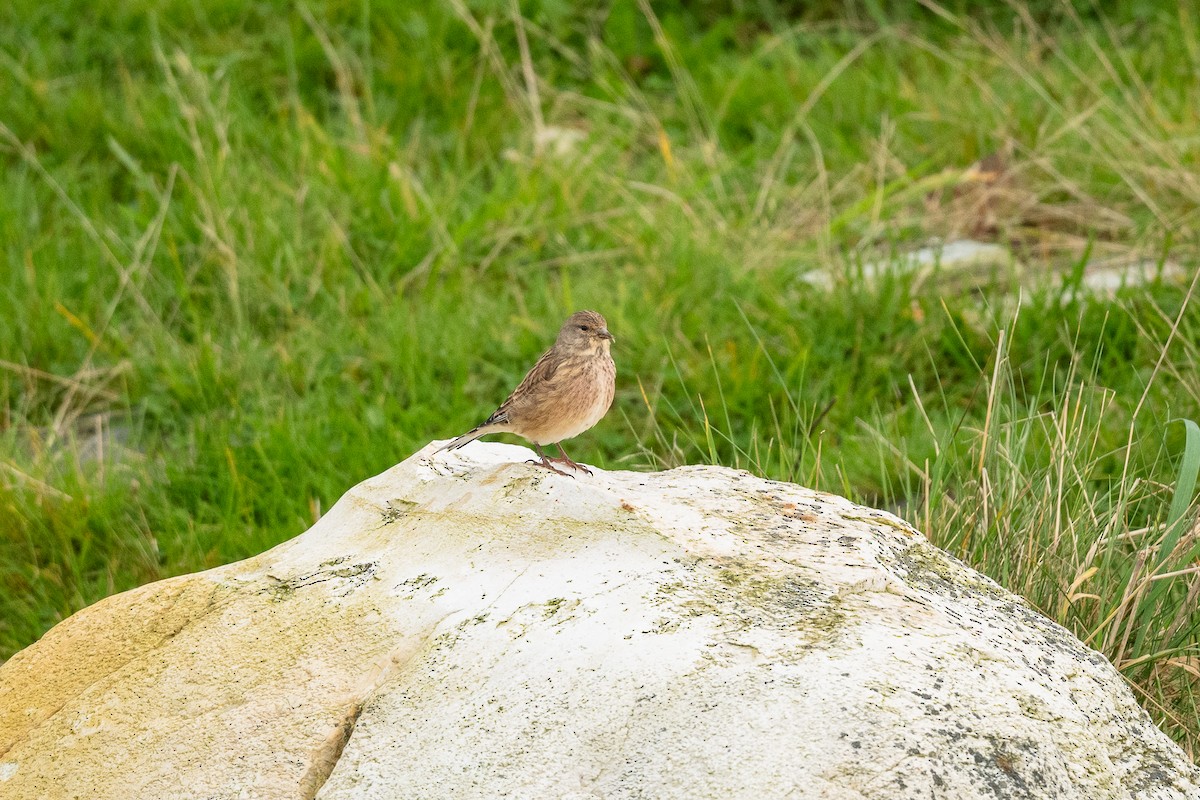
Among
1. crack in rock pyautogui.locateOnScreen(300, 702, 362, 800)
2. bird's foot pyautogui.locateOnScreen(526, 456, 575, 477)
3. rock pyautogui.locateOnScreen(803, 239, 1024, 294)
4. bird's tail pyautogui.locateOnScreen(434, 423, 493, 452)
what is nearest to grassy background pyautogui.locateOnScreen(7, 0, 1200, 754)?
rock pyautogui.locateOnScreen(803, 239, 1024, 294)

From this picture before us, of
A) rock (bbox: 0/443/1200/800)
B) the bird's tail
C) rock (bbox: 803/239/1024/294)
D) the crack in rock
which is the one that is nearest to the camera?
rock (bbox: 0/443/1200/800)

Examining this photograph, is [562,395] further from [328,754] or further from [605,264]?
[605,264]

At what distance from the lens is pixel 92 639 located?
9.19ft

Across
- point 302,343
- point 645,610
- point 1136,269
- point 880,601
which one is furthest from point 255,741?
point 1136,269

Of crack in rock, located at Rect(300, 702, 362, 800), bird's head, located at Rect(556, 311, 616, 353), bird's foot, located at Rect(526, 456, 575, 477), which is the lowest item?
crack in rock, located at Rect(300, 702, 362, 800)

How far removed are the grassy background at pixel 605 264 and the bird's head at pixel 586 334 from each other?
0.45 meters

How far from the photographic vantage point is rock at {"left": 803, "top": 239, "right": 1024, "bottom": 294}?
5.41m

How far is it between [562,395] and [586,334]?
0.90ft

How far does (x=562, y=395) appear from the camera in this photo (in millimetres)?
3533

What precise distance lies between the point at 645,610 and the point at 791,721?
1.28ft

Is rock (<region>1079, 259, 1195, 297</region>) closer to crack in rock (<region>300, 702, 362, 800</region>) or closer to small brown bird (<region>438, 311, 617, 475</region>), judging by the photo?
small brown bird (<region>438, 311, 617, 475</region>)

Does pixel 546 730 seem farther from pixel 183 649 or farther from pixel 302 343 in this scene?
pixel 302 343

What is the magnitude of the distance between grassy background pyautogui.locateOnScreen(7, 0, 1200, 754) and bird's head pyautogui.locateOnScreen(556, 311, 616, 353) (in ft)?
1.48

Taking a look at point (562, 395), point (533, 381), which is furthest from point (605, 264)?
point (562, 395)
